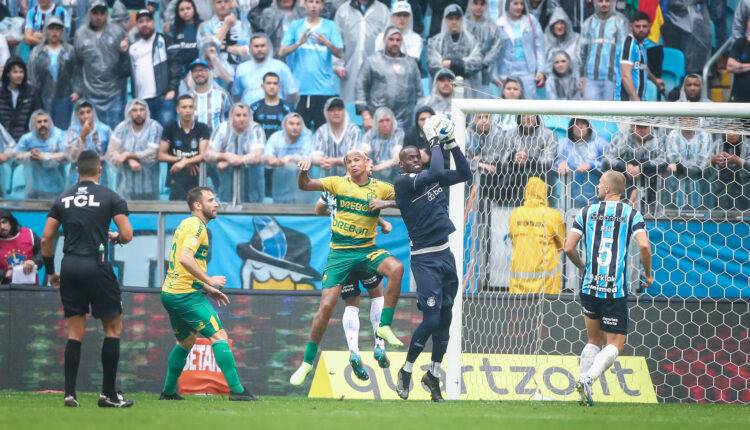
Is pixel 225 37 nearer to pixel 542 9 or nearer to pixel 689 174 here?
pixel 542 9

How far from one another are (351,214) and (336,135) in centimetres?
436

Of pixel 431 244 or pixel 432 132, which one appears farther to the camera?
pixel 431 244

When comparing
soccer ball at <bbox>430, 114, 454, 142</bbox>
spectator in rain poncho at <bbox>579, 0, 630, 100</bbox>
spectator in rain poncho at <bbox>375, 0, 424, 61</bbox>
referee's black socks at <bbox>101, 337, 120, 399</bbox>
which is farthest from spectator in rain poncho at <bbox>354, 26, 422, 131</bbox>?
referee's black socks at <bbox>101, 337, 120, 399</bbox>

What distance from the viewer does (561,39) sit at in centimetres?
1606

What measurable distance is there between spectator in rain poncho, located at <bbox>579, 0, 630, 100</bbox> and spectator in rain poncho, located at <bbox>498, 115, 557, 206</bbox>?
2047mm

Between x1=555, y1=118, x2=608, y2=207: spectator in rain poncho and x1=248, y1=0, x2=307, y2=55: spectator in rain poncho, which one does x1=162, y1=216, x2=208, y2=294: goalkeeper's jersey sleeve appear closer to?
x1=555, y1=118, x2=608, y2=207: spectator in rain poncho

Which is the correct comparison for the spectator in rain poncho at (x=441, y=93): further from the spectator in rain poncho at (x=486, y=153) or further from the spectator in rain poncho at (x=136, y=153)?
the spectator in rain poncho at (x=136, y=153)

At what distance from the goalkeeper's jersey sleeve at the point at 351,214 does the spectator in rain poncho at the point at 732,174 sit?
455 cm

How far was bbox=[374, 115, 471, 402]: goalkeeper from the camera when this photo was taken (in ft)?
34.8

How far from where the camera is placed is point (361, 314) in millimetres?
13594

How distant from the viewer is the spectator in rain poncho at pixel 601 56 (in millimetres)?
15789

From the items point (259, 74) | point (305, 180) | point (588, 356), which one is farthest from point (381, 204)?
point (259, 74)

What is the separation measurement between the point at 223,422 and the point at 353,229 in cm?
363

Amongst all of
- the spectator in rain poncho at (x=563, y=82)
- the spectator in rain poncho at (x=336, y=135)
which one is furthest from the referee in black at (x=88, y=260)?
the spectator in rain poncho at (x=563, y=82)
